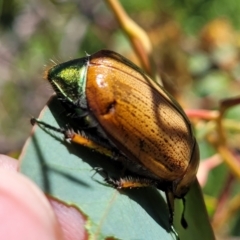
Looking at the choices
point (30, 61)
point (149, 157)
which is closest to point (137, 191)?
point (149, 157)

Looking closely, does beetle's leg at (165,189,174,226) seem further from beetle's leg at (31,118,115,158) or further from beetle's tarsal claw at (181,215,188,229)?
beetle's leg at (31,118,115,158)

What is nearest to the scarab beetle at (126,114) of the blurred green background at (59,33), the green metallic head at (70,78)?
the green metallic head at (70,78)

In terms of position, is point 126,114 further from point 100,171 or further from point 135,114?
point 100,171

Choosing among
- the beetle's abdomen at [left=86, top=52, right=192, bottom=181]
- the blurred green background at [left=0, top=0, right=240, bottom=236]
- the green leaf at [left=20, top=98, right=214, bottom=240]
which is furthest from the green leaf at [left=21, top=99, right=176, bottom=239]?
the blurred green background at [left=0, top=0, right=240, bottom=236]

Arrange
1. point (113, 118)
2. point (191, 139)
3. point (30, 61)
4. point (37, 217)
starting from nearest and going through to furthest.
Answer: point (37, 217) < point (113, 118) < point (191, 139) < point (30, 61)

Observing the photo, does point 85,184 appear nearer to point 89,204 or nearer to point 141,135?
point 89,204

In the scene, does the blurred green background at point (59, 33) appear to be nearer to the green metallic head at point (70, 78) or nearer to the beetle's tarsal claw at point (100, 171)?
the green metallic head at point (70, 78)

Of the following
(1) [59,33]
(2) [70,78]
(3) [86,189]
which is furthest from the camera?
(1) [59,33]

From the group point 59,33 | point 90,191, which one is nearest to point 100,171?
point 90,191
